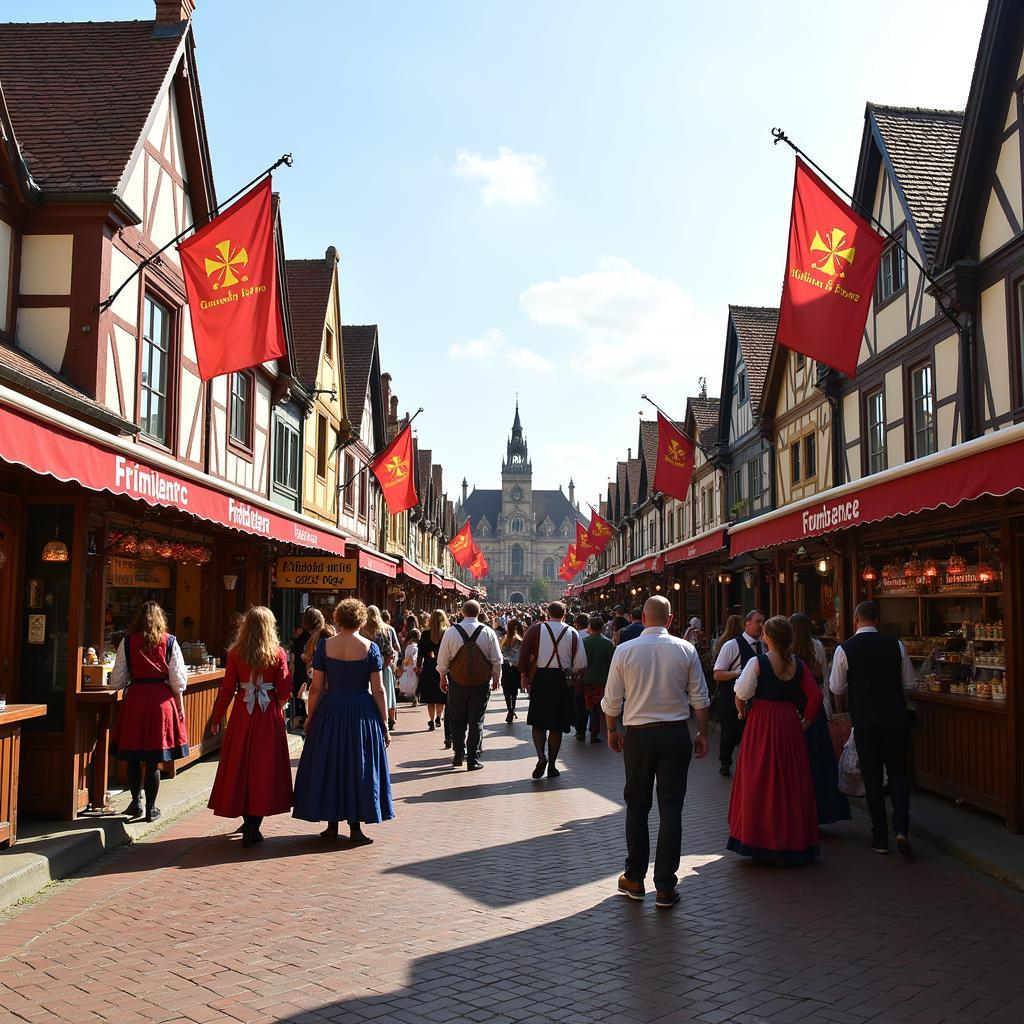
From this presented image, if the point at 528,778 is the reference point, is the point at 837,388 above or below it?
above

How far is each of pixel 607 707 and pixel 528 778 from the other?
5007mm

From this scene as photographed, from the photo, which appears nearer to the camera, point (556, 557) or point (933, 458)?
point (933, 458)

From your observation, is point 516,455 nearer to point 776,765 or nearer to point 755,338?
point 755,338

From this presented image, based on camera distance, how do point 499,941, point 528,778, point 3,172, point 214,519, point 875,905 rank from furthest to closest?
point 528,778 → point 3,172 → point 214,519 → point 875,905 → point 499,941

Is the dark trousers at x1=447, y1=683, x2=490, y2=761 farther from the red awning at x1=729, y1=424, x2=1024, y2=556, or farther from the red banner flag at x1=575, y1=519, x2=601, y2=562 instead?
the red banner flag at x1=575, y1=519, x2=601, y2=562

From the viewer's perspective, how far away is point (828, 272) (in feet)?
36.0

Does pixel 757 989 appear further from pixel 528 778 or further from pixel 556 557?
pixel 556 557

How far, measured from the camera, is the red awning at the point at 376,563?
17781 millimetres

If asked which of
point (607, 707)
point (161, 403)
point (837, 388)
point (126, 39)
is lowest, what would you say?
point (607, 707)

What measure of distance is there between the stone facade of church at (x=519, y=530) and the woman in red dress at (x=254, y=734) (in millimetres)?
142670

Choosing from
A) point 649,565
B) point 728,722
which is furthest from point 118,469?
point 649,565

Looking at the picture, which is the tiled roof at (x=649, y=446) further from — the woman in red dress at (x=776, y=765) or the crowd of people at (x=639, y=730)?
the woman in red dress at (x=776, y=765)

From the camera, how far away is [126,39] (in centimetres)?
1430

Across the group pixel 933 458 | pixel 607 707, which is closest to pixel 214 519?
pixel 607 707
